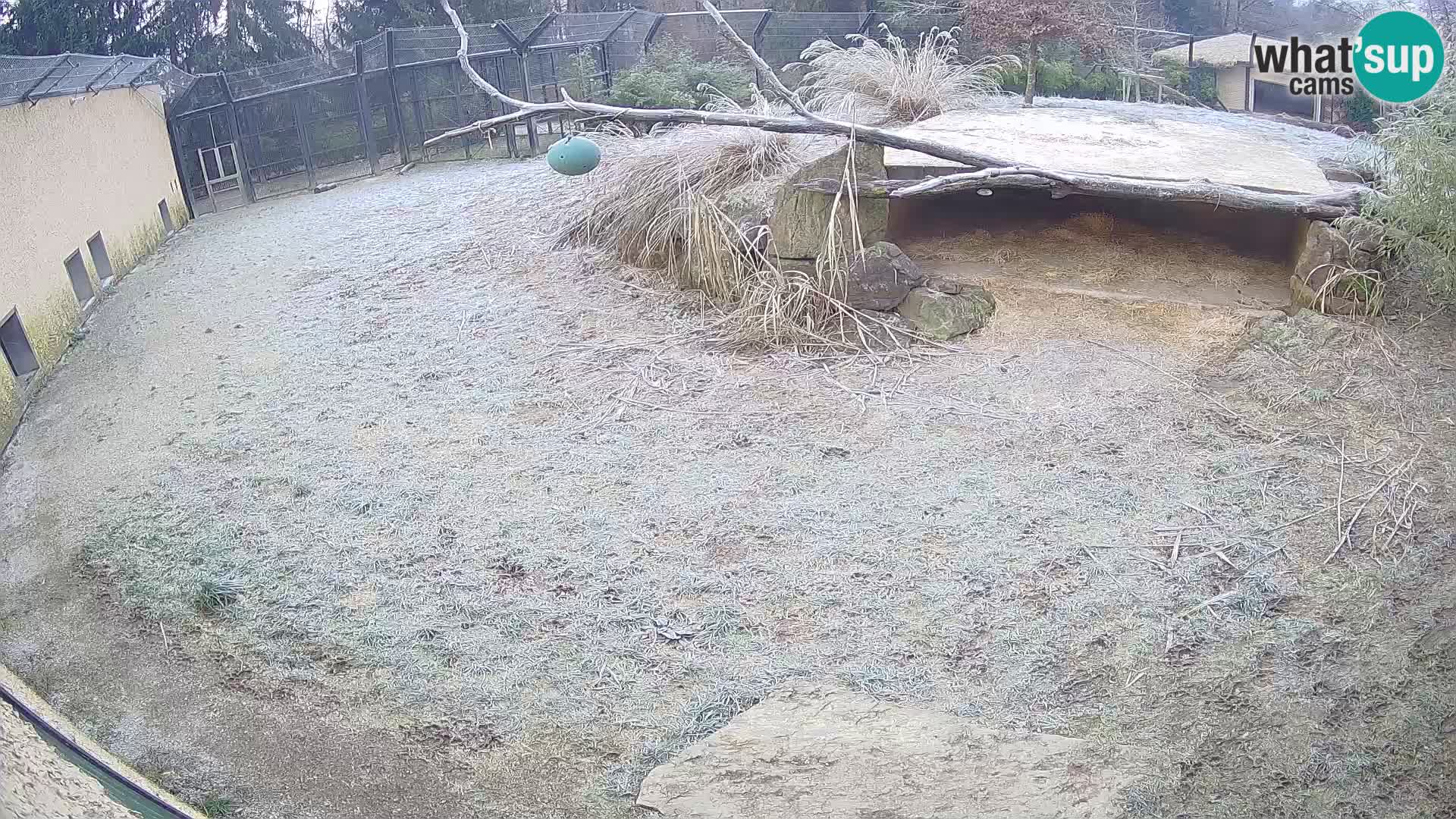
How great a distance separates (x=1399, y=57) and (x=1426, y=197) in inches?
85.5

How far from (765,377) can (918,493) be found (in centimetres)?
121

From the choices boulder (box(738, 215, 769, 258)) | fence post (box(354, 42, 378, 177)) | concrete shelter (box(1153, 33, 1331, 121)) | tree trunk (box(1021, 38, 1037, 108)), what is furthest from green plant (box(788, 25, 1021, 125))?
concrete shelter (box(1153, 33, 1331, 121))

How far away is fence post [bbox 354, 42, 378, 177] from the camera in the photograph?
10367 mm

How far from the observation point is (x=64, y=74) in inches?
244

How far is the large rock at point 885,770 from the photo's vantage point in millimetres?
2316

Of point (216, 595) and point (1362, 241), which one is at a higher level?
point (1362, 241)

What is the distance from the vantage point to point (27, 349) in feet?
16.8

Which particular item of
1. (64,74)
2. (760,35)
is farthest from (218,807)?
(760,35)

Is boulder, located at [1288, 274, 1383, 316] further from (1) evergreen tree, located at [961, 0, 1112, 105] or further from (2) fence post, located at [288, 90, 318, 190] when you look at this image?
(2) fence post, located at [288, 90, 318, 190]

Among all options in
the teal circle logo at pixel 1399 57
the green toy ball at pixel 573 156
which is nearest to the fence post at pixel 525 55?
the green toy ball at pixel 573 156

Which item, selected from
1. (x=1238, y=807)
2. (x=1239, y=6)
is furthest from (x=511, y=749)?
(x=1239, y=6)

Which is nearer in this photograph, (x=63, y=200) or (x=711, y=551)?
(x=711, y=551)

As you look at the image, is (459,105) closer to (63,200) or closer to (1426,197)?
(63,200)

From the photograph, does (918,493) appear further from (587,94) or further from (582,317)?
(587,94)
